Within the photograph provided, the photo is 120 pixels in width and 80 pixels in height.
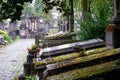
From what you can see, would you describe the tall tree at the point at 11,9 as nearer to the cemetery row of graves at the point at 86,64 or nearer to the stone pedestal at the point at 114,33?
the cemetery row of graves at the point at 86,64

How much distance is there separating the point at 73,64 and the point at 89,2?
32.6 feet

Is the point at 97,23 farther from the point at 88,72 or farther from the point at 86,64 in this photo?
the point at 88,72

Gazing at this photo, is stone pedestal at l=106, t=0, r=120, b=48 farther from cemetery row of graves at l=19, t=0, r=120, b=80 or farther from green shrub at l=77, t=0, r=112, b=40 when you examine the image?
green shrub at l=77, t=0, r=112, b=40

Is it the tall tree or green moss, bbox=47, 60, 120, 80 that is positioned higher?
the tall tree

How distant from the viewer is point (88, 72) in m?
5.60

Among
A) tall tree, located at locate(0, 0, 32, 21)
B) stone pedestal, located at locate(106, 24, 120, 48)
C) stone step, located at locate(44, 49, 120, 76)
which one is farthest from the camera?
stone pedestal, located at locate(106, 24, 120, 48)

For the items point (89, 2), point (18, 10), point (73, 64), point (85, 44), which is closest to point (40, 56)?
point (85, 44)

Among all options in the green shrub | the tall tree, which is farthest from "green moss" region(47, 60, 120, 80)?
the green shrub

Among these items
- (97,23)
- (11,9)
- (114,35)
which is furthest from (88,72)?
(97,23)

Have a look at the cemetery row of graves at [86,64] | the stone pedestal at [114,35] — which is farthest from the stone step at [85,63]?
the stone pedestal at [114,35]

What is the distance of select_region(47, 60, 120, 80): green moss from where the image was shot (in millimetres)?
5302

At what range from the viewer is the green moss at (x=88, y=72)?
5.30 meters

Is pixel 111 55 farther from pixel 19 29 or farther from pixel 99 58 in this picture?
pixel 19 29

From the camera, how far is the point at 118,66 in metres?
5.46
